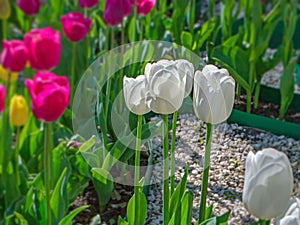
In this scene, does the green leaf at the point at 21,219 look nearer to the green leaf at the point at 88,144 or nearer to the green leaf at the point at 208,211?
the green leaf at the point at 88,144

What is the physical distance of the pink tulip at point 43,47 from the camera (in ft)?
4.13

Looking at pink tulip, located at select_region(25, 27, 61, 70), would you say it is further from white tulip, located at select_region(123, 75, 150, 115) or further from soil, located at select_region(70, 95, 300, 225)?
white tulip, located at select_region(123, 75, 150, 115)

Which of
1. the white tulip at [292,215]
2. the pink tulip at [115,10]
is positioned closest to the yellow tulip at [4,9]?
the pink tulip at [115,10]

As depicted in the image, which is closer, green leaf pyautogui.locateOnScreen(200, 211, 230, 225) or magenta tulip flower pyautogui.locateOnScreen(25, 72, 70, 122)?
green leaf pyautogui.locateOnScreen(200, 211, 230, 225)

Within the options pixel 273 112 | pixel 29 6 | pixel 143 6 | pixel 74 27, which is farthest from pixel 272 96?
pixel 29 6

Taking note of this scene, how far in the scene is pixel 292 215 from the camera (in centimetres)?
64

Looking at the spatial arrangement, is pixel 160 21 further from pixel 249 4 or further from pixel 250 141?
pixel 250 141

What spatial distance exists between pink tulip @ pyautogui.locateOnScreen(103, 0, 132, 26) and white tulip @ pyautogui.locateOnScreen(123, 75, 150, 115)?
0.87 m

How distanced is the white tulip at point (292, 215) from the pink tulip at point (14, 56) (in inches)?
28.7

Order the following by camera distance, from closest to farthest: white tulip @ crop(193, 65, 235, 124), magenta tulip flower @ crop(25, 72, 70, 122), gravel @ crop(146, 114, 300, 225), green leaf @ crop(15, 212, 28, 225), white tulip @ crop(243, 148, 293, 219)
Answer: white tulip @ crop(243, 148, 293, 219), white tulip @ crop(193, 65, 235, 124), gravel @ crop(146, 114, 300, 225), magenta tulip flower @ crop(25, 72, 70, 122), green leaf @ crop(15, 212, 28, 225)

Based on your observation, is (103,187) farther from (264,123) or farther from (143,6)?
(143,6)

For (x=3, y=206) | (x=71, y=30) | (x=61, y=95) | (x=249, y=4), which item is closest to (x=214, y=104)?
(x=61, y=95)

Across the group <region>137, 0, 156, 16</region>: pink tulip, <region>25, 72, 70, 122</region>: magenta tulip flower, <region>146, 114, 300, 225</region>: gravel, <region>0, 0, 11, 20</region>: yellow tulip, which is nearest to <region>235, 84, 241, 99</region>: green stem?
<region>146, 114, 300, 225</region>: gravel

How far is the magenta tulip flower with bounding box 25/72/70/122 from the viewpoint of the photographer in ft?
3.16
